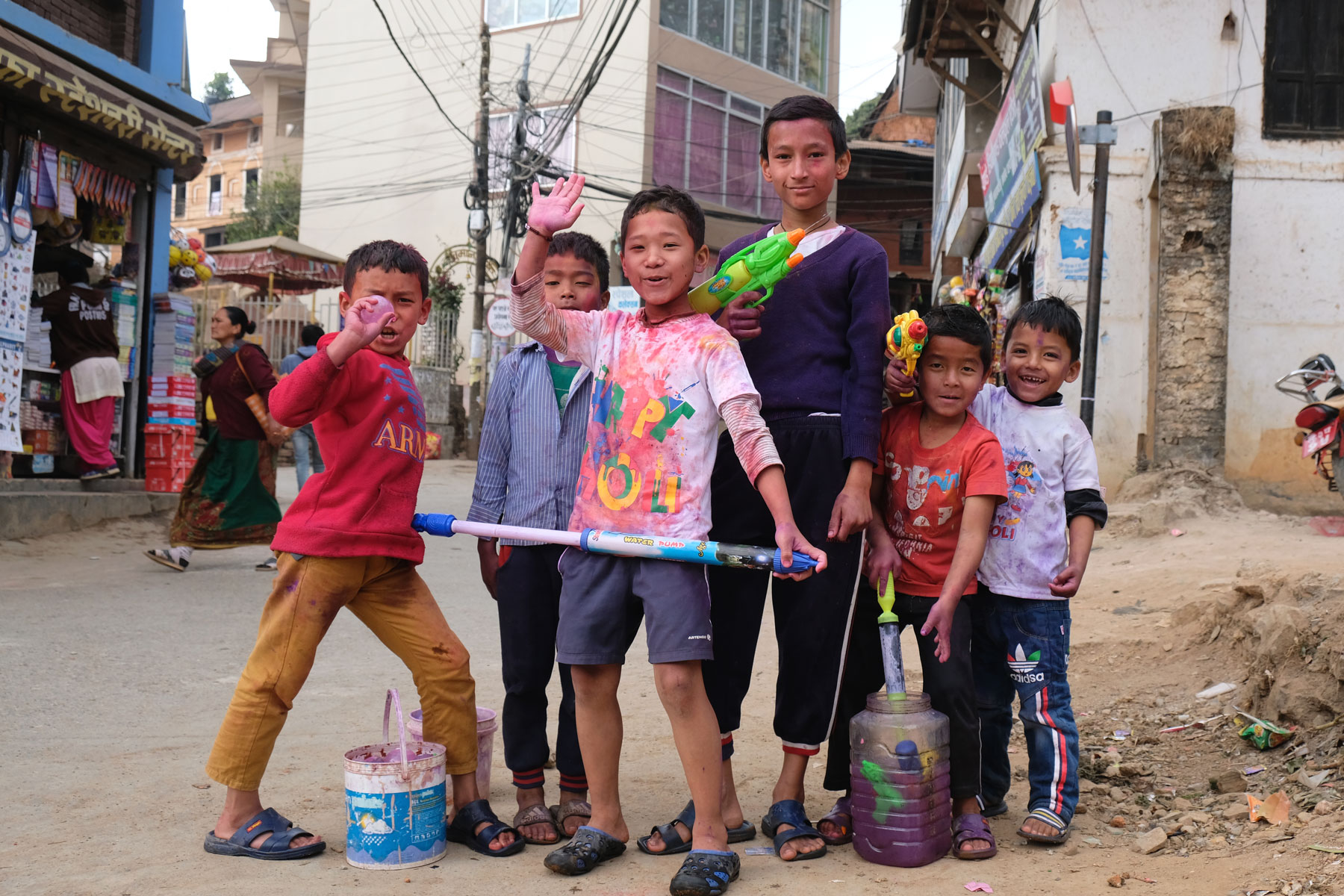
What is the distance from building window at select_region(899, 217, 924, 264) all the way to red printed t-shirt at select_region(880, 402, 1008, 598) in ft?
103

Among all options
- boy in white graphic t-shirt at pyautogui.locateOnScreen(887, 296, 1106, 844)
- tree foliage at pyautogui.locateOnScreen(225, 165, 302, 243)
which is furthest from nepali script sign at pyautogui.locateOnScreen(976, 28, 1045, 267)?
tree foliage at pyautogui.locateOnScreen(225, 165, 302, 243)

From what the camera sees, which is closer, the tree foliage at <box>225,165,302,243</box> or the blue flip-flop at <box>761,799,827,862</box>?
the blue flip-flop at <box>761,799,827,862</box>

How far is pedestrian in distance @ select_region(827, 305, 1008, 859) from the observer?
9.49 feet

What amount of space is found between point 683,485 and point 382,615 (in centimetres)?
93

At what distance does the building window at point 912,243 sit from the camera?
33.2 meters

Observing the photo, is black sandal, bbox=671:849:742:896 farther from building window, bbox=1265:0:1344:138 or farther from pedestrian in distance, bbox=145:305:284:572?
building window, bbox=1265:0:1344:138

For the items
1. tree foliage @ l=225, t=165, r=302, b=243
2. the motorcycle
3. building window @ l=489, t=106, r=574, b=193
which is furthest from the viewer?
tree foliage @ l=225, t=165, r=302, b=243

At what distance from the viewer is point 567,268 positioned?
3.16 meters

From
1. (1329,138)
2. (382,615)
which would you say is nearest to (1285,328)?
(1329,138)

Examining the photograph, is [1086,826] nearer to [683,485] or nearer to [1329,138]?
[683,485]

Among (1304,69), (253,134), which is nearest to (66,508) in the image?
(1304,69)

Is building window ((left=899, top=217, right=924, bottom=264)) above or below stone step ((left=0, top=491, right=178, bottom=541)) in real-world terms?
above

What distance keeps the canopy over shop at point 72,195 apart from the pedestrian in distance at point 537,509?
235 inches

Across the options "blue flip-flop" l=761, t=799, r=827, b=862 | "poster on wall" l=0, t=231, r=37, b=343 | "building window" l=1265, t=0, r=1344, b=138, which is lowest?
"blue flip-flop" l=761, t=799, r=827, b=862
